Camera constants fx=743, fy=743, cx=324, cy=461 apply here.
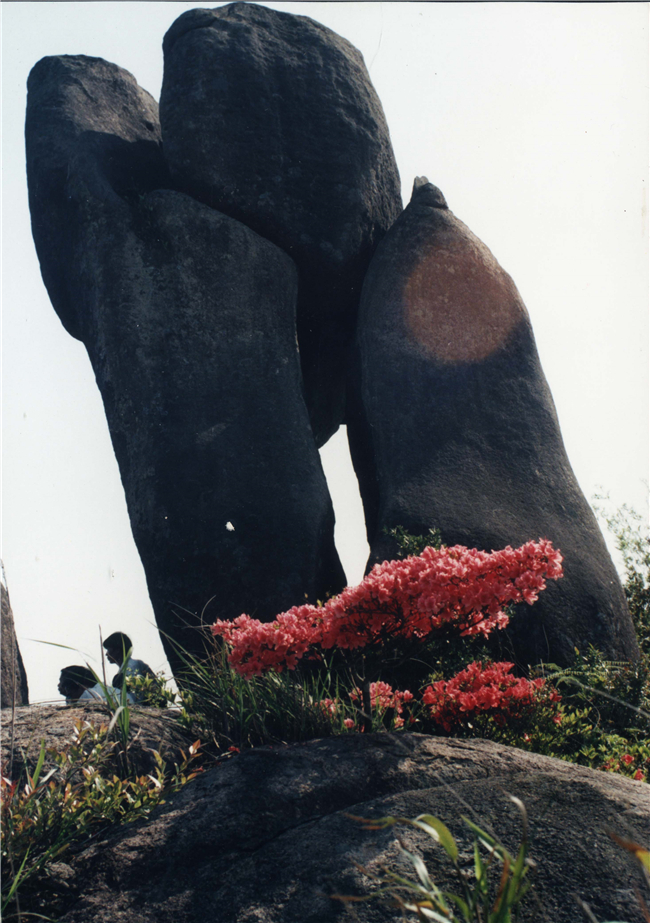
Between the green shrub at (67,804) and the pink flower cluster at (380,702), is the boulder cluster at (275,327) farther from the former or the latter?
the green shrub at (67,804)

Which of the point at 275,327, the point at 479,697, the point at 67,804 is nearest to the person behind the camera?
the point at 67,804

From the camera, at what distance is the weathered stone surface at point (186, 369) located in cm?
565

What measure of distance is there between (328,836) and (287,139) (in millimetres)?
6259

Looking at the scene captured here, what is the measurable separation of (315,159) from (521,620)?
4644 millimetres

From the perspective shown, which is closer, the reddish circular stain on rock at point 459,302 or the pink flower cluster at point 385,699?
the pink flower cluster at point 385,699

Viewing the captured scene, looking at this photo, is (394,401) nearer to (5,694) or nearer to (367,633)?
(367,633)

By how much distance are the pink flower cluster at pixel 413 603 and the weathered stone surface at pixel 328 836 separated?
0.54 metres

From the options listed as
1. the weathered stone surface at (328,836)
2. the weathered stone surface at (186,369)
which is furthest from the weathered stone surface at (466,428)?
the weathered stone surface at (328,836)

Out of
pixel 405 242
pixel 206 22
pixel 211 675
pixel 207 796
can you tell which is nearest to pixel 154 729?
pixel 211 675

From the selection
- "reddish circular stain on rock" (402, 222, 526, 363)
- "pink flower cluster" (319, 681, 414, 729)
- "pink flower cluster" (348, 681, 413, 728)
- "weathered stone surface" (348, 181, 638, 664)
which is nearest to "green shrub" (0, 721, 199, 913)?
"pink flower cluster" (319, 681, 414, 729)

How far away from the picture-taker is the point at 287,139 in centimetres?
705

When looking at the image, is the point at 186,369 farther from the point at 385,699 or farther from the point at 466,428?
the point at 385,699

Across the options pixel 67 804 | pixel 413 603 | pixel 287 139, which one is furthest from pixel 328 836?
pixel 287 139

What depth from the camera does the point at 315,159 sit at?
23.3ft
